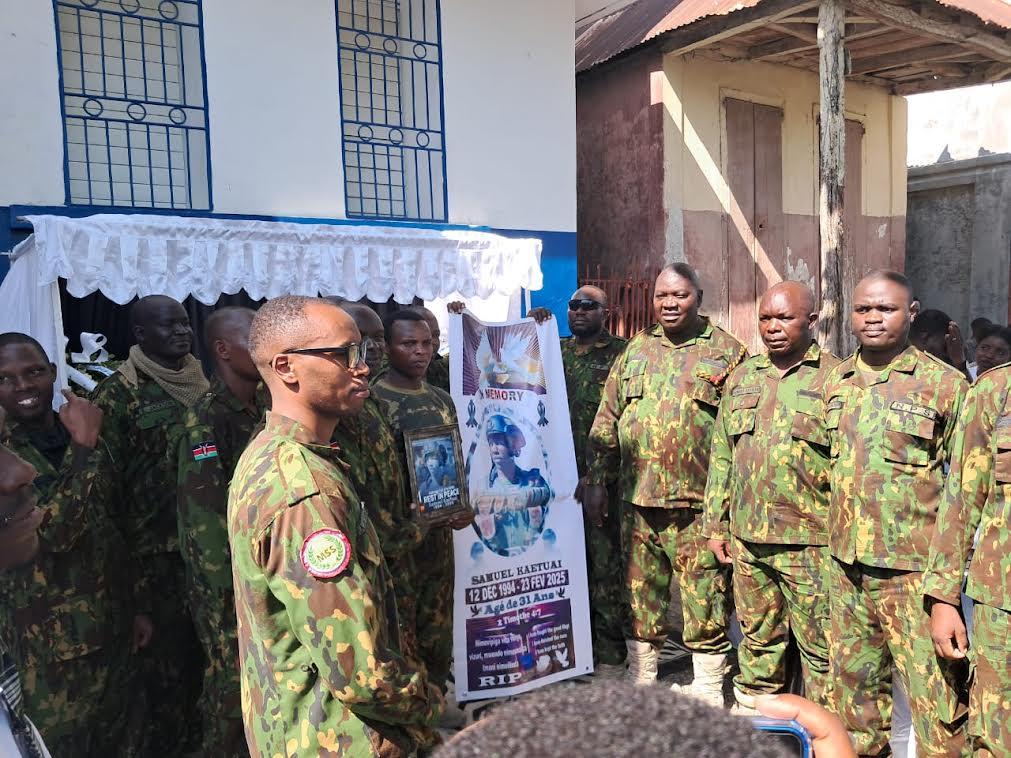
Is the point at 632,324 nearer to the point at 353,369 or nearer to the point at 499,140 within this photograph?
the point at 499,140

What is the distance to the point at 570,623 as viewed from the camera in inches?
157

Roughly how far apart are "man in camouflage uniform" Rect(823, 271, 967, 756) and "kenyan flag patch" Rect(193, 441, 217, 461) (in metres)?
2.35

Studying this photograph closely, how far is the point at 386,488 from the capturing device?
3.03m

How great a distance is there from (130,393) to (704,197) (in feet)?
25.2

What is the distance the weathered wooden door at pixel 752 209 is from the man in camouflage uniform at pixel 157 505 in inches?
303

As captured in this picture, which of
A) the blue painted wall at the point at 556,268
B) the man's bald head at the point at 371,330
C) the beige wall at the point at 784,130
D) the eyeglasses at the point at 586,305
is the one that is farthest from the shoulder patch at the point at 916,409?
the beige wall at the point at 784,130

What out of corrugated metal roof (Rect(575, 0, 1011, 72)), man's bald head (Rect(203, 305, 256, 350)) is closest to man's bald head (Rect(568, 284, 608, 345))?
man's bald head (Rect(203, 305, 256, 350))

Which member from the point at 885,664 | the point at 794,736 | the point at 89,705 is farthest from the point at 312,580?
the point at 885,664

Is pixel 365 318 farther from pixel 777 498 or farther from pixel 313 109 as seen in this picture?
pixel 313 109

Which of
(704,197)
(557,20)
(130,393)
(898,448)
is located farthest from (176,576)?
(704,197)

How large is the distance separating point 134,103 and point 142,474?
4619mm

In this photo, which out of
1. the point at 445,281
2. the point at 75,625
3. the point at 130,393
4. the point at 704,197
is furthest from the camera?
the point at 704,197

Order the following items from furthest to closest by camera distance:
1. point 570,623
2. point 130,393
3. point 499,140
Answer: point 499,140 → point 570,623 → point 130,393

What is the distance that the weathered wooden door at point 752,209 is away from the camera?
9789mm
